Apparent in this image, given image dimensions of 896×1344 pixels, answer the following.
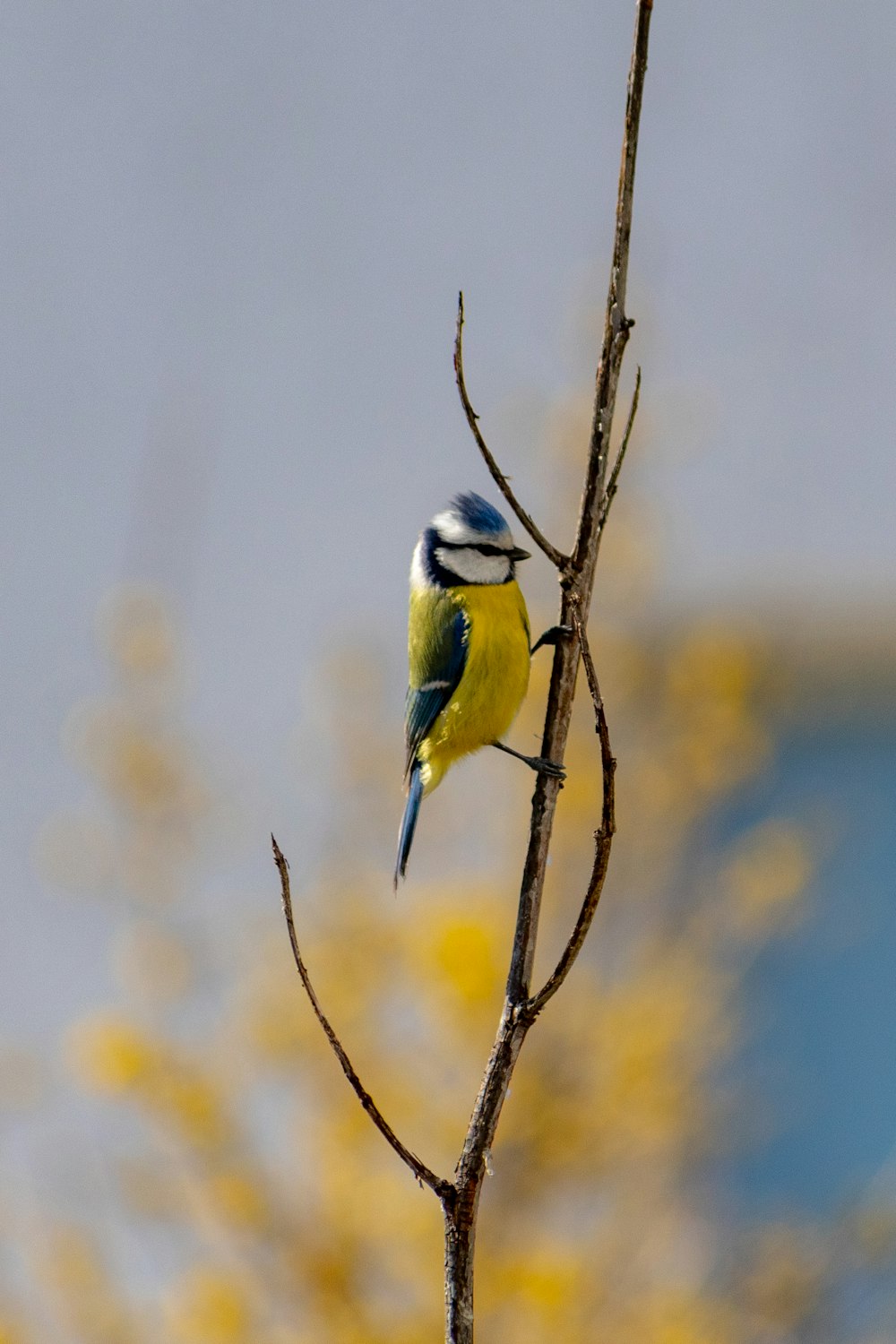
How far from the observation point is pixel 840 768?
2746 mm

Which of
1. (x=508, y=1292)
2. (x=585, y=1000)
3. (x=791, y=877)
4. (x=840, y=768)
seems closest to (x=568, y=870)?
(x=585, y=1000)

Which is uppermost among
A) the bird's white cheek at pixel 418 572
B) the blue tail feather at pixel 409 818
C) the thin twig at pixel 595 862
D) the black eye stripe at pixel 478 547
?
the black eye stripe at pixel 478 547

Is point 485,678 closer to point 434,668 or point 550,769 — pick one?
point 434,668

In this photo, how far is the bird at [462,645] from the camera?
861 mm

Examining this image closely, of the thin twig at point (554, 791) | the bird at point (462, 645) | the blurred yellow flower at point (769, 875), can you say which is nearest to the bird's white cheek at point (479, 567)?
the bird at point (462, 645)

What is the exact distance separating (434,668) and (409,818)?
0.11 meters

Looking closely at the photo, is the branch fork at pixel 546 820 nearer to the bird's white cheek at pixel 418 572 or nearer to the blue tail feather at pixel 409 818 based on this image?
the blue tail feather at pixel 409 818

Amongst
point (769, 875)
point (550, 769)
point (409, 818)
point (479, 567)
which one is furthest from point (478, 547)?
point (769, 875)

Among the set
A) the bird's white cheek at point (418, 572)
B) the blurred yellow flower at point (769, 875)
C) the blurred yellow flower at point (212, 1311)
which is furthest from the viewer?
the blurred yellow flower at point (769, 875)

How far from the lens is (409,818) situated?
84 cm

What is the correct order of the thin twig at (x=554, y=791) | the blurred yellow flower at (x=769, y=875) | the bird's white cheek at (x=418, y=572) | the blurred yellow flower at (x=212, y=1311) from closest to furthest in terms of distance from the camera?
the thin twig at (x=554, y=791)
the bird's white cheek at (x=418, y=572)
the blurred yellow flower at (x=212, y=1311)
the blurred yellow flower at (x=769, y=875)

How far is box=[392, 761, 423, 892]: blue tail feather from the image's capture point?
0.82m

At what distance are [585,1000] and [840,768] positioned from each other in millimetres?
1587

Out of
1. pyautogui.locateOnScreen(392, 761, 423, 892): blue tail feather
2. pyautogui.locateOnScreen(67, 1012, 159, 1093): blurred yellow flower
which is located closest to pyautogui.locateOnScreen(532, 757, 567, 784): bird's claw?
pyautogui.locateOnScreen(392, 761, 423, 892): blue tail feather
